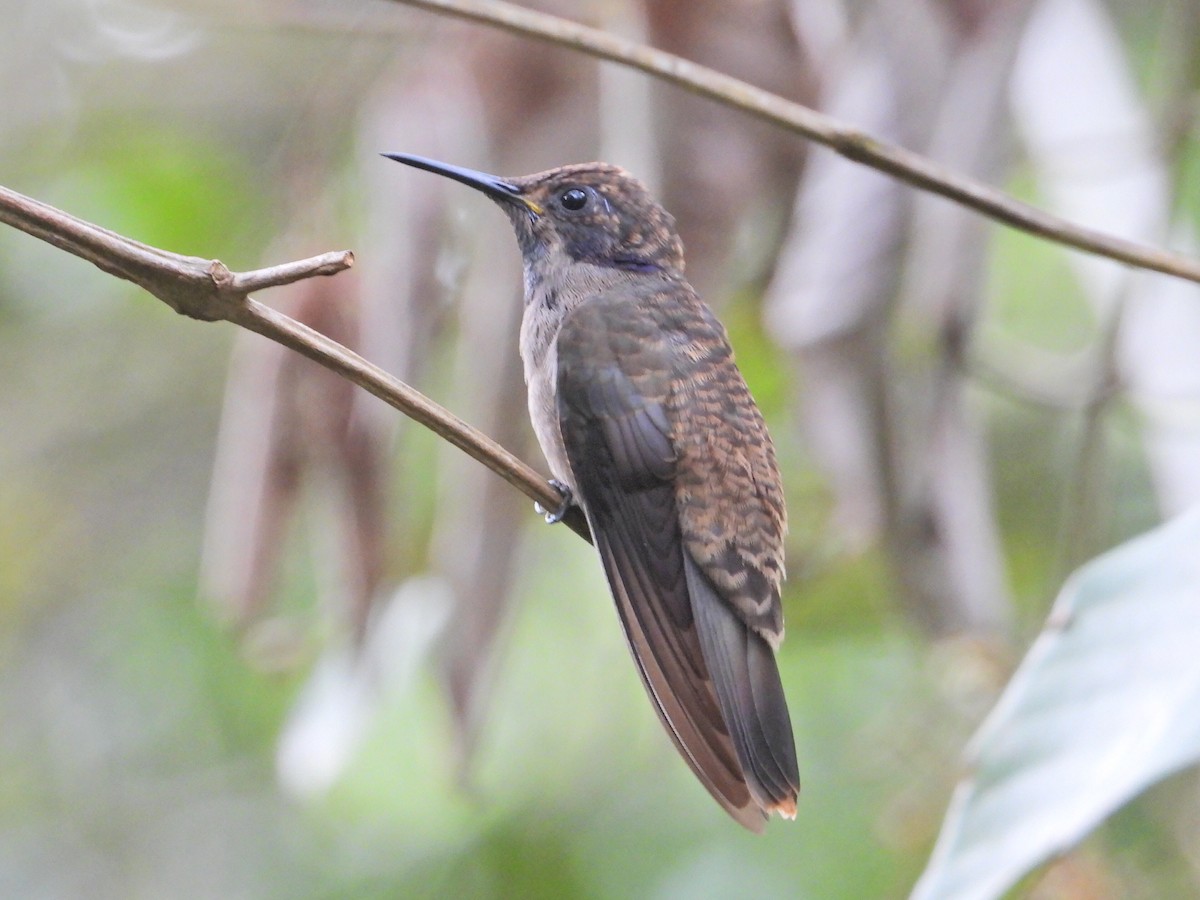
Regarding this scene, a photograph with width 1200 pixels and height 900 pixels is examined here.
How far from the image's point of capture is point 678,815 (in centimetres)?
458

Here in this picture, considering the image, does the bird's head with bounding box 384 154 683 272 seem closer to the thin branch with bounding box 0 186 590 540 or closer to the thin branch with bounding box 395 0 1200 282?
the thin branch with bounding box 395 0 1200 282

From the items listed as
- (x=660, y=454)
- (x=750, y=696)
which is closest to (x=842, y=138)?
(x=660, y=454)

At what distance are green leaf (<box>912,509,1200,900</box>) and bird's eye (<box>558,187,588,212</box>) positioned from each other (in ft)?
3.62

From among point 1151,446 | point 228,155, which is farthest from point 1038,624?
point 228,155

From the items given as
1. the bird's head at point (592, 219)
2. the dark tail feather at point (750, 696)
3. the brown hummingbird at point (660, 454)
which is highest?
the bird's head at point (592, 219)

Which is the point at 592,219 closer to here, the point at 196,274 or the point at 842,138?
the point at 842,138

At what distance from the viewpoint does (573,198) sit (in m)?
2.46

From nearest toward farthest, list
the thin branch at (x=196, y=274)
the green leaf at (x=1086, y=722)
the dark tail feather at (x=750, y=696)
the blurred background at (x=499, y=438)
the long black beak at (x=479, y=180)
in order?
the thin branch at (x=196, y=274)
the green leaf at (x=1086, y=722)
the dark tail feather at (x=750, y=696)
the long black beak at (x=479, y=180)
the blurred background at (x=499, y=438)

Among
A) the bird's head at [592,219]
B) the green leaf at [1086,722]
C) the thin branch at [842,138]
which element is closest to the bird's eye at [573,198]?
the bird's head at [592,219]

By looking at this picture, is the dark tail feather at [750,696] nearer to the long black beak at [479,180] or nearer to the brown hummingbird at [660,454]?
the brown hummingbird at [660,454]

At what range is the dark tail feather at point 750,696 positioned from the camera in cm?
170

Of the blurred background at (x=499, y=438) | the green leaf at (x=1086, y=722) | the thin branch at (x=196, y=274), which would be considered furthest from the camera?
the blurred background at (x=499, y=438)

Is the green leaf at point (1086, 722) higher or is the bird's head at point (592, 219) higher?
the bird's head at point (592, 219)

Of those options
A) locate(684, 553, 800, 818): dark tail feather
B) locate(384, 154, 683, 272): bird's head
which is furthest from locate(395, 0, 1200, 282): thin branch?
locate(684, 553, 800, 818): dark tail feather
